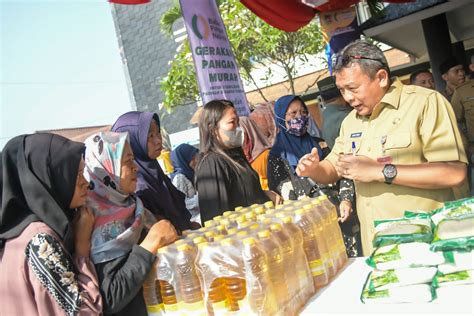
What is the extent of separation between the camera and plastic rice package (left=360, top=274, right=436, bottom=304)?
4.68ft

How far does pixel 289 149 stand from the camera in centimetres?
358

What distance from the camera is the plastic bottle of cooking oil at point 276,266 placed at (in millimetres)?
1509

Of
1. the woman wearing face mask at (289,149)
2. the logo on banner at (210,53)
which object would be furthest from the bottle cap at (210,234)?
the logo on banner at (210,53)

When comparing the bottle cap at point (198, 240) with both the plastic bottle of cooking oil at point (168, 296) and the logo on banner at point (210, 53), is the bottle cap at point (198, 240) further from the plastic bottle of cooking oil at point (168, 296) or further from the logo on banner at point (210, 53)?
the logo on banner at point (210, 53)

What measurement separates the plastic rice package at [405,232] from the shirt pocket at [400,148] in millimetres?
434

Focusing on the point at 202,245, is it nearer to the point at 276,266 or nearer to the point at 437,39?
the point at 276,266

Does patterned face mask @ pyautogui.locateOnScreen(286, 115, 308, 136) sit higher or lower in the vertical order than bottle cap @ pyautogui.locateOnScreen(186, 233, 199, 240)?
higher

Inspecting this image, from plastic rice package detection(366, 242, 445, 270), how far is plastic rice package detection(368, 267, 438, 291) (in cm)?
2

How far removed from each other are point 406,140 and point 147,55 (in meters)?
23.3

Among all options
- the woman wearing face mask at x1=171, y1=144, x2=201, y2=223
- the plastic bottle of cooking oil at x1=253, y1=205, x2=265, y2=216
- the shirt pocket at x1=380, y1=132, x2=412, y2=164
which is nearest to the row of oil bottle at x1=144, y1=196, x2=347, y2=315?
the plastic bottle of cooking oil at x1=253, y1=205, x2=265, y2=216

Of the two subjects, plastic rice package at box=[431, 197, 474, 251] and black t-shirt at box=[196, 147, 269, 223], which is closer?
plastic rice package at box=[431, 197, 474, 251]

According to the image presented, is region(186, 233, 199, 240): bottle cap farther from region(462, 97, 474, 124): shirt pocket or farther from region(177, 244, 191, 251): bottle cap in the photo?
region(462, 97, 474, 124): shirt pocket

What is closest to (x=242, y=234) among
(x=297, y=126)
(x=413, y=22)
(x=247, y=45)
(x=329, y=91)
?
(x=297, y=126)

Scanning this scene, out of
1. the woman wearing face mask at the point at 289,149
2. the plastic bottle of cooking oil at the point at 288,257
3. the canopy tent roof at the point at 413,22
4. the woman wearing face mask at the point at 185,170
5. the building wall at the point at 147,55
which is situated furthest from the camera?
the building wall at the point at 147,55
